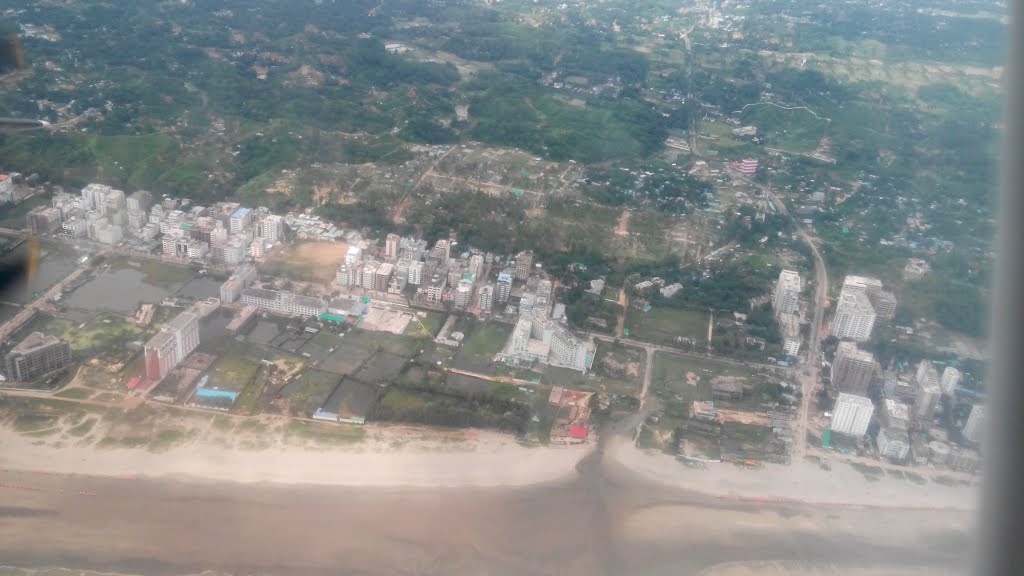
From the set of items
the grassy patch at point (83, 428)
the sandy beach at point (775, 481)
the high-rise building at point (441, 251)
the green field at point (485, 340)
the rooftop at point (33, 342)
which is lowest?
the grassy patch at point (83, 428)

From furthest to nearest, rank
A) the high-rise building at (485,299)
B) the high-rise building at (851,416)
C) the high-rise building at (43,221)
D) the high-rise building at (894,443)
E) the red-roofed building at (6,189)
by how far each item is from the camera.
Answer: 1. the red-roofed building at (6,189)
2. the high-rise building at (43,221)
3. the high-rise building at (485,299)
4. the high-rise building at (851,416)
5. the high-rise building at (894,443)

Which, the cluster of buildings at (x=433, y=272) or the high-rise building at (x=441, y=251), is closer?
the cluster of buildings at (x=433, y=272)

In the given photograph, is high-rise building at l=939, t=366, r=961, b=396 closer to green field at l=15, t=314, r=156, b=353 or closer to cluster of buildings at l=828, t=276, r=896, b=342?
cluster of buildings at l=828, t=276, r=896, b=342

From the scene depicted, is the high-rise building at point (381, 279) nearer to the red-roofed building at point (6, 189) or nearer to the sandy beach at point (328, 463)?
the sandy beach at point (328, 463)

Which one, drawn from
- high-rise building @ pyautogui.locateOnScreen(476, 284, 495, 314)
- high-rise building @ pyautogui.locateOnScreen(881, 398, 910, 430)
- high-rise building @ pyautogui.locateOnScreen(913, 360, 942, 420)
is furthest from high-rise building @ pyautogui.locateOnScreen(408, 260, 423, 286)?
high-rise building @ pyautogui.locateOnScreen(913, 360, 942, 420)

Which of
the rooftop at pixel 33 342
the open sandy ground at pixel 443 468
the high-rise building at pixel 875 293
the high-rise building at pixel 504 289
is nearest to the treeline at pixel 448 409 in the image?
the open sandy ground at pixel 443 468

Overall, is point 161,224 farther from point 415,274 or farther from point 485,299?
point 485,299

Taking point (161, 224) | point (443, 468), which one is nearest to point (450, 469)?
point (443, 468)
